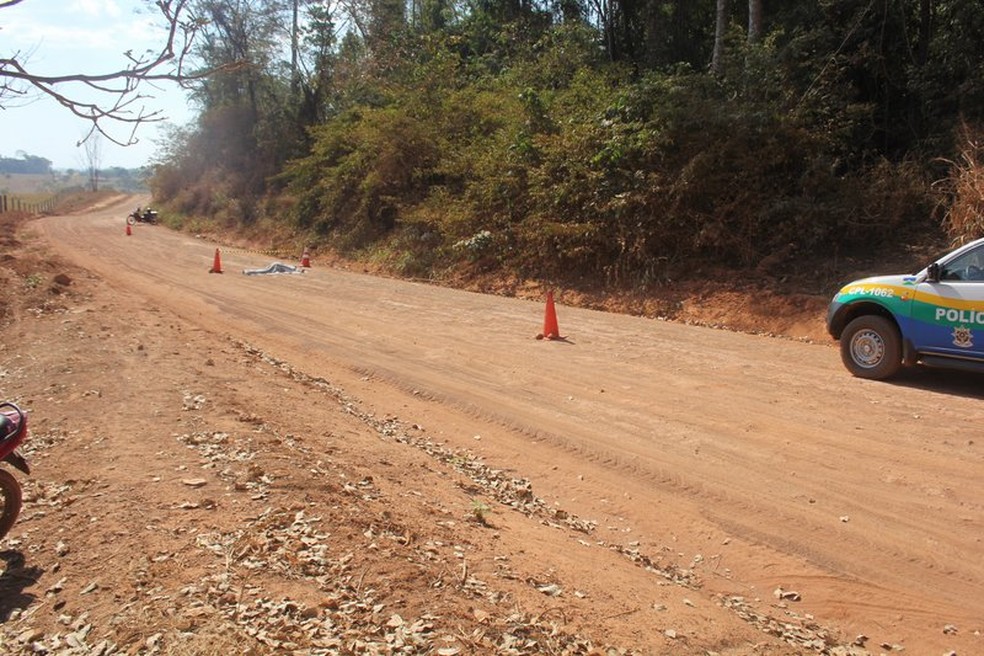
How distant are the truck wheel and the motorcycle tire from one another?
8.51 meters

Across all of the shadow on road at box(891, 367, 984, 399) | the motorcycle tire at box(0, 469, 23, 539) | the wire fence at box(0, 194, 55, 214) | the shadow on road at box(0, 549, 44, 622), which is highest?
the wire fence at box(0, 194, 55, 214)

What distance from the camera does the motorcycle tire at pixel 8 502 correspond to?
4727 mm

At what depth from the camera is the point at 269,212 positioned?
1522 inches

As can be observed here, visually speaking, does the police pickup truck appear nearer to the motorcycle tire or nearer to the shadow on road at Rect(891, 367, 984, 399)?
the shadow on road at Rect(891, 367, 984, 399)

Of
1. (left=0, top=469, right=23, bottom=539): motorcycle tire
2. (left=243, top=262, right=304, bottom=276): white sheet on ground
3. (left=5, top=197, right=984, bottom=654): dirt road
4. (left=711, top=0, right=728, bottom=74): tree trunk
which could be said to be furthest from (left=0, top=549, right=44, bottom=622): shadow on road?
(left=243, top=262, right=304, bottom=276): white sheet on ground

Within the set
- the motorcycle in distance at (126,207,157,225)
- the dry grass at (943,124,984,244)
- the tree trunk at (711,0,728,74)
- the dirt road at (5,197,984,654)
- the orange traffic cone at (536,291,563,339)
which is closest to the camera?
the dirt road at (5,197,984,654)

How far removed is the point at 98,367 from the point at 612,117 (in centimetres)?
1286

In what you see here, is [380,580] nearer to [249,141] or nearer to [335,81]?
[335,81]

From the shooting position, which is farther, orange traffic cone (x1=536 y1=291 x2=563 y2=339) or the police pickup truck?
orange traffic cone (x1=536 y1=291 x2=563 y2=339)

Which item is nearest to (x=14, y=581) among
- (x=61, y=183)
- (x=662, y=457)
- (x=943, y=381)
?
(x=662, y=457)

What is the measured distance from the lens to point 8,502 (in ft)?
15.6

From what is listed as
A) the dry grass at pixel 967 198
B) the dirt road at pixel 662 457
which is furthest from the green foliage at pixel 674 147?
the dirt road at pixel 662 457

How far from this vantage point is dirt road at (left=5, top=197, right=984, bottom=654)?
4.64m

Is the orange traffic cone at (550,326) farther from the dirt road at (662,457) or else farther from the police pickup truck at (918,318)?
the police pickup truck at (918,318)
